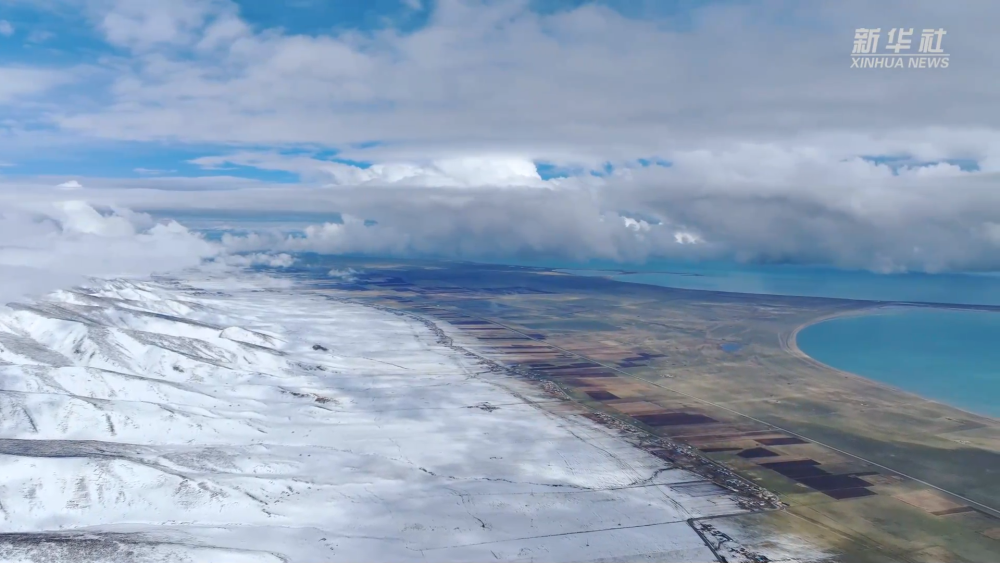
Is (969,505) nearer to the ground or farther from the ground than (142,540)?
farther from the ground

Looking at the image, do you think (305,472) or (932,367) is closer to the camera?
(305,472)

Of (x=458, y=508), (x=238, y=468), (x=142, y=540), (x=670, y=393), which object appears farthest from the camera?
(x=670, y=393)

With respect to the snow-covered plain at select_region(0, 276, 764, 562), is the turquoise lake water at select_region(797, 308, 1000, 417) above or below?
above

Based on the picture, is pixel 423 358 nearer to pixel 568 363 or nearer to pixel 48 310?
pixel 568 363

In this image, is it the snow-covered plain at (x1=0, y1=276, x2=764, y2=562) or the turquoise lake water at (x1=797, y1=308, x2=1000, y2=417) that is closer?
the snow-covered plain at (x1=0, y1=276, x2=764, y2=562)

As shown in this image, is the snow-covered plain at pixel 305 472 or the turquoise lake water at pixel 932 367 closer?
the snow-covered plain at pixel 305 472

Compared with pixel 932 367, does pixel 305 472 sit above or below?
below

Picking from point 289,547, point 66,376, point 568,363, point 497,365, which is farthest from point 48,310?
point 289,547

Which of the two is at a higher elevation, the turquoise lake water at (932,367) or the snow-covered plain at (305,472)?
the turquoise lake water at (932,367)
